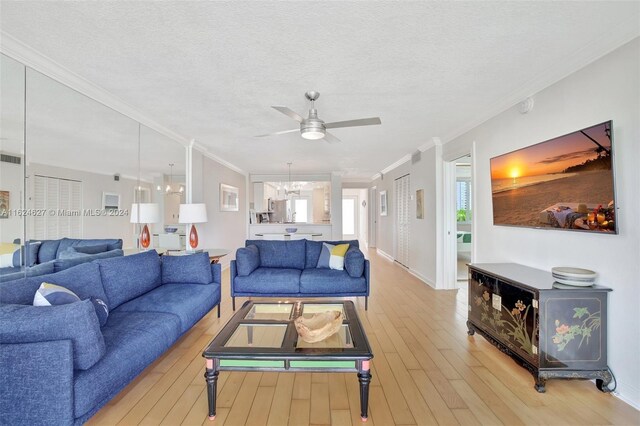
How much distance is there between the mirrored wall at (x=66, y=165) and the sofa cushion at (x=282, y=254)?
1.46 meters

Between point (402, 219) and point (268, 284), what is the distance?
3.96 metres

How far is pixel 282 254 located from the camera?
159 inches

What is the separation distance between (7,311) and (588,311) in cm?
349

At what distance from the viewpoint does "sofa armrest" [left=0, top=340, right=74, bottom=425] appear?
1.31 metres

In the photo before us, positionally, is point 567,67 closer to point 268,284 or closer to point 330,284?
point 330,284

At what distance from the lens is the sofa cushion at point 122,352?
1430 millimetres

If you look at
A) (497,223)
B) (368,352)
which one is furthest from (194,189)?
(497,223)

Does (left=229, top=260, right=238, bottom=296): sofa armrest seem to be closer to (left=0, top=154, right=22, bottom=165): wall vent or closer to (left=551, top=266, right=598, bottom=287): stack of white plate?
(left=0, top=154, right=22, bottom=165): wall vent

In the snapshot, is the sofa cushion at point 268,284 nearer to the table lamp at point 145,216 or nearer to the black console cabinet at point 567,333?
the table lamp at point 145,216

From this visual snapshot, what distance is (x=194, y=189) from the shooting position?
15.8 feet

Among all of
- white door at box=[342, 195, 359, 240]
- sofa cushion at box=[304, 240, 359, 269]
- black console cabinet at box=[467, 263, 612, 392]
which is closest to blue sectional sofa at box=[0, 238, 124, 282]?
sofa cushion at box=[304, 240, 359, 269]

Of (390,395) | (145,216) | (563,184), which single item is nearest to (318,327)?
(390,395)

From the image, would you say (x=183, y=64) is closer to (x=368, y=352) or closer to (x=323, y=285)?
(x=368, y=352)

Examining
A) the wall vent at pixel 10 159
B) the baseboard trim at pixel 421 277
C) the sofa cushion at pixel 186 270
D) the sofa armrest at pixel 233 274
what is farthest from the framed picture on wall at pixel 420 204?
the wall vent at pixel 10 159
